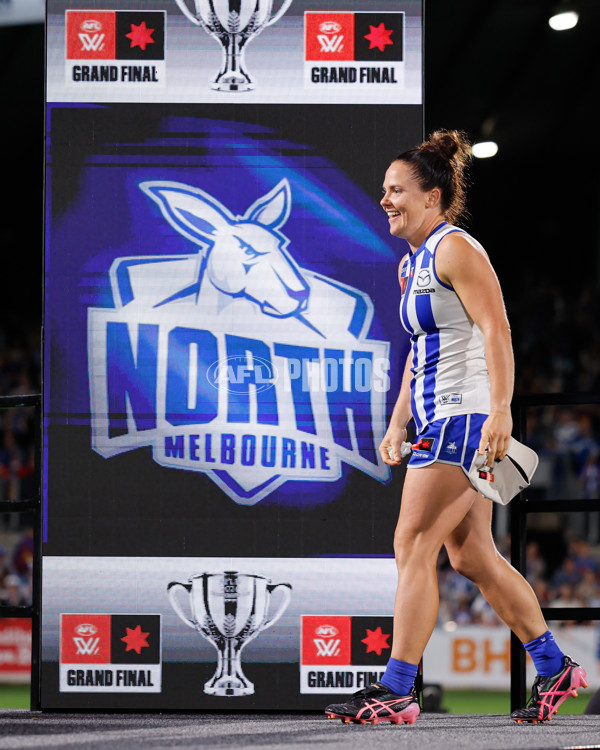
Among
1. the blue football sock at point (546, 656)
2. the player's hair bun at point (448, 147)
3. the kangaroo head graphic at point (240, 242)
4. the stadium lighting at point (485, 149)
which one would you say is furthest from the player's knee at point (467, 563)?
the stadium lighting at point (485, 149)

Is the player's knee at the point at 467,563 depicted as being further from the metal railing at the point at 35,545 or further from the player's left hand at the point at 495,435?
the metal railing at the point at 35,545

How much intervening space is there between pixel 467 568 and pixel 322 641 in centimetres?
71

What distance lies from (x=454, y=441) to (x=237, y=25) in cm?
179

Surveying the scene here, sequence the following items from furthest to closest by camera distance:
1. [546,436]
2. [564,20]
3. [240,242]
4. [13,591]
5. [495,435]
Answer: [546,436] → [564,20] → [13,591] → [240,242] → [495,435]

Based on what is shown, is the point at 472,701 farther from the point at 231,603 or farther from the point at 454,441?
the point at 454,441

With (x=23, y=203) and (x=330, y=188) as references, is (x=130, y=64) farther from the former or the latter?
(x=23, y=203)

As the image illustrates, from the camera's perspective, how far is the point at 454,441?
10.3ft

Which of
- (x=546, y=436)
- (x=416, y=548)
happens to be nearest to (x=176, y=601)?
(x=416, y=548)

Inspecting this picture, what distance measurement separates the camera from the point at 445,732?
3.06 meters

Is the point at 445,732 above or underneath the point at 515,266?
underneath

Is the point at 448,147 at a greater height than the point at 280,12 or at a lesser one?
lesser

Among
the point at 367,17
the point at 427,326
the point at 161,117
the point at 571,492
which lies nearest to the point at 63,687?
the point at 427,326

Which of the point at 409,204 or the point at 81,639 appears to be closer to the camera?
the point at 409,204

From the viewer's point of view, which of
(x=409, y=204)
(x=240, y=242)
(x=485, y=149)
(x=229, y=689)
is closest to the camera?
(x=409, y=204)
